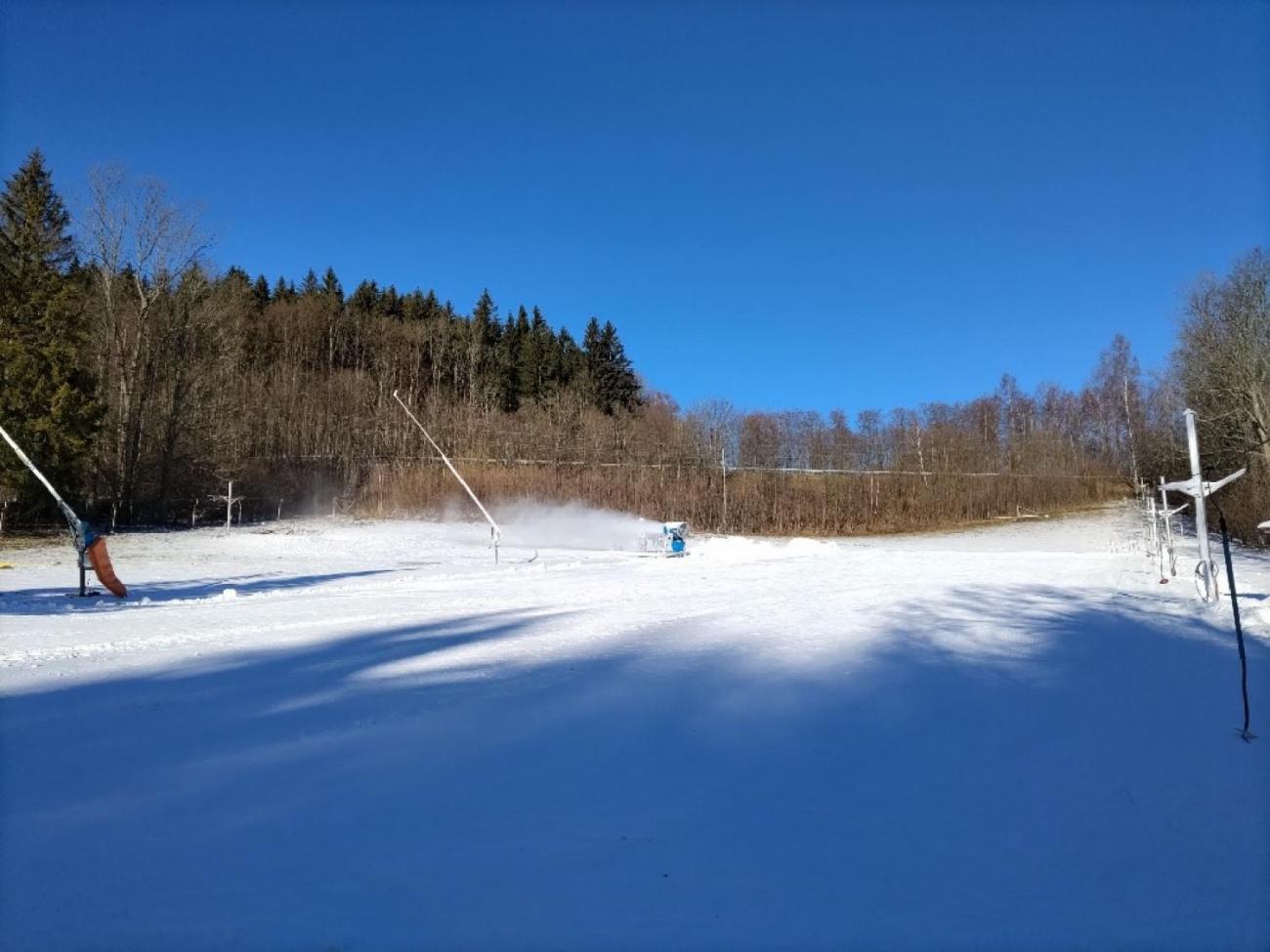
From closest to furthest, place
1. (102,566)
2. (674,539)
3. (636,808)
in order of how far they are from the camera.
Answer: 1. (636,808)
2. (102,566)
3. (674,539)

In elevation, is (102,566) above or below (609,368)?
below

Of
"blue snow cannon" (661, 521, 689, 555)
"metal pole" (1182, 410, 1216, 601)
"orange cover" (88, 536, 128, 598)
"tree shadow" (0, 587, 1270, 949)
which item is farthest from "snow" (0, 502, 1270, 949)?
"blue snow cannon" (661, 521, 689, 555)

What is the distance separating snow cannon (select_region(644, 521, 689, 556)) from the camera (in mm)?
24989

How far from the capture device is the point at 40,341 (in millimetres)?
27812

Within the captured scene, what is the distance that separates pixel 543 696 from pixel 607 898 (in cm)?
314

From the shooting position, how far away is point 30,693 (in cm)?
616

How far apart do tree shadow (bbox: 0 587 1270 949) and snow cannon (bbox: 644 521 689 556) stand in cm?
1779

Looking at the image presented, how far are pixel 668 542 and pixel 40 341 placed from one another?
2581 centimetres

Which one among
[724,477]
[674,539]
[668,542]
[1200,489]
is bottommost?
[668,542]

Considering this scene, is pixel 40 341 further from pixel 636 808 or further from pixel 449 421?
pixel 636 808

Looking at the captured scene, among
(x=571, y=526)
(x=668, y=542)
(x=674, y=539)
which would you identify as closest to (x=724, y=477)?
(x=571, y=526)

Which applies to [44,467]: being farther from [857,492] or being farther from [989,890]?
[857,492]

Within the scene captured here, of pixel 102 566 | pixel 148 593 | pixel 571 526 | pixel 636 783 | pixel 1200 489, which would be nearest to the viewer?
pixel 636 783

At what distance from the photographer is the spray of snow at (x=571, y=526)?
3144 cm
